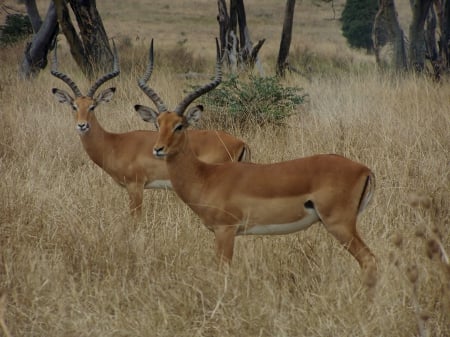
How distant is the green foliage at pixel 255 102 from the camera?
8.59 m

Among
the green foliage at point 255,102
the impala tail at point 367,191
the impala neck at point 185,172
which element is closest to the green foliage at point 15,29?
the green foliage at point 255,102

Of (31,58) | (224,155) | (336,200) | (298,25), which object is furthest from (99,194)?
(298,25)

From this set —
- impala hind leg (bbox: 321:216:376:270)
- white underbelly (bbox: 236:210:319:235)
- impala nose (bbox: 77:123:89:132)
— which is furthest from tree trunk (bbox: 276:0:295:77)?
impala hind leg (bbox: 321:216:376:270)

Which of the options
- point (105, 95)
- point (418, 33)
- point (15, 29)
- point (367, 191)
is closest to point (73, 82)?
point (105, 95)

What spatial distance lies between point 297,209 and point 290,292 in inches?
18.5

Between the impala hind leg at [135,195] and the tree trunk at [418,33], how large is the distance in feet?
→ 24.5

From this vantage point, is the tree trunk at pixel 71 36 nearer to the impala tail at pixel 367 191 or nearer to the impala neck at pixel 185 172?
the impala neck at pixel 185 172

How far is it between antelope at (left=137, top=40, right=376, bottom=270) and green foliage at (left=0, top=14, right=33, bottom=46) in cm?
1420

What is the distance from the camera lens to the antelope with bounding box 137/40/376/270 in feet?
14.3

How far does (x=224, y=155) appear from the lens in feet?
19.9

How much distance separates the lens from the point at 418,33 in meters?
12.7

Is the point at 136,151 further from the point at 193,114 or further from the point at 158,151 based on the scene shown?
the point at 158,151

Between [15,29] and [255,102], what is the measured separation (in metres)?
11.4

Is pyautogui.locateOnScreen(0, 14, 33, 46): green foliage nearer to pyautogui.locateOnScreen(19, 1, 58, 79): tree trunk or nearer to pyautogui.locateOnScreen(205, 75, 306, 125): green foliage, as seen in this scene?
pyautogui.locateOnScreen(19, 1, 58, 79): tree trunk
